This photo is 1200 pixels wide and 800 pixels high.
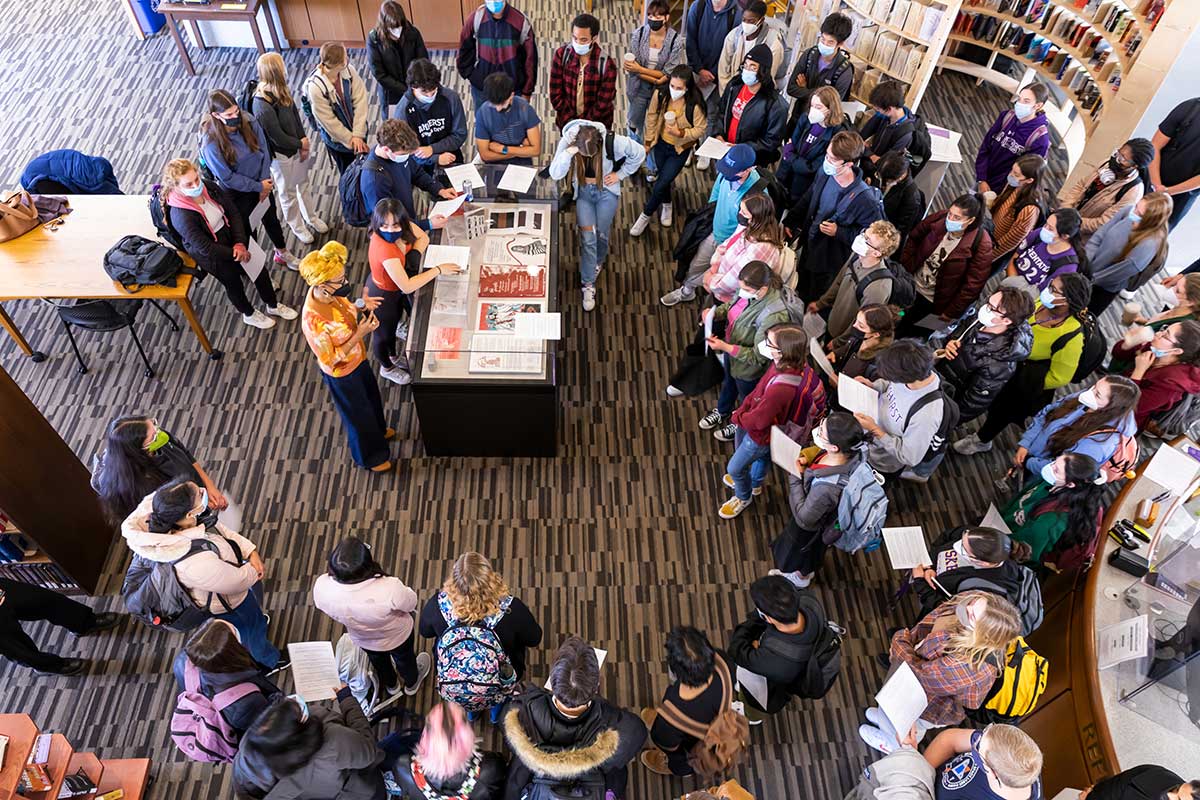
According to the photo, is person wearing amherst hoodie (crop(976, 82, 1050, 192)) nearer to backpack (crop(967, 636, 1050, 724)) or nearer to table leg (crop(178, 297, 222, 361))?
backpack (crop(967, 636, 1050, 724))

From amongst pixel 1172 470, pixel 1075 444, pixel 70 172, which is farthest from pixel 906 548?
pixel 70 172

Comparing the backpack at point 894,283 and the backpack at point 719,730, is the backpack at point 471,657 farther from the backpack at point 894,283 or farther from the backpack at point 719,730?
the backpack at point 894,283

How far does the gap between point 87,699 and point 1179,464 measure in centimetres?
630

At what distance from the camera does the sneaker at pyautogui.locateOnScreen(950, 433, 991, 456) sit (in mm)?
5605

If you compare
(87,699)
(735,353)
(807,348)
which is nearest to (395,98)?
(735,353)

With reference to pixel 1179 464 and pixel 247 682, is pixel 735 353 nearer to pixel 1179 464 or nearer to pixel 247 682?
pixel 1179 464

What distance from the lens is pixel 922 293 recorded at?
5898 millimetres

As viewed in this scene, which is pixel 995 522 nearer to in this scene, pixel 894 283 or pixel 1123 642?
pixel 1123 642

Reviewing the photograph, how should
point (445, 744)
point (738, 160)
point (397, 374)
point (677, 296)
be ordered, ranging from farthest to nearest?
point (677, 296)
point (397, 374)
point (738, 160)
point (445, 744)

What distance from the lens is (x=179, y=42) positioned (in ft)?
27.1

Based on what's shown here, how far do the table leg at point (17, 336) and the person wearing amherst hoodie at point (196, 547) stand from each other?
120 inches

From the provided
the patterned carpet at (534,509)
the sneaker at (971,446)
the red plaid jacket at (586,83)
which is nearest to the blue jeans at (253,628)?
the patterned carpet at (534,509)

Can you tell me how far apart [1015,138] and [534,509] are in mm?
4837

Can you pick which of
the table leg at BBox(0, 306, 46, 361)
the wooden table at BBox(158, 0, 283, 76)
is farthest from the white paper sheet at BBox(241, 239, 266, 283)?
the wooden table at BBox(158, 0, 283, 76)
